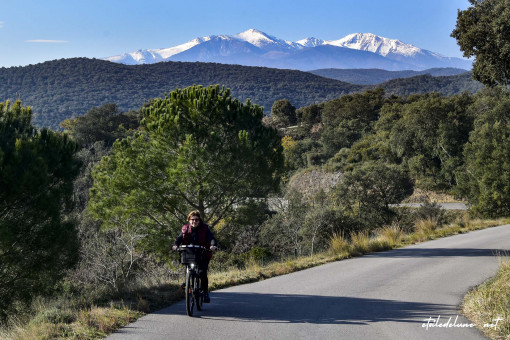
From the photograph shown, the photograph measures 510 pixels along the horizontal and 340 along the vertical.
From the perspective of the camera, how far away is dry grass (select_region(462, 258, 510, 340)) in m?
5.70

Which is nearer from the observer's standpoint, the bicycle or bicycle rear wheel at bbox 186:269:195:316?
bicycle rear wheel at bbox 186:269:195:316

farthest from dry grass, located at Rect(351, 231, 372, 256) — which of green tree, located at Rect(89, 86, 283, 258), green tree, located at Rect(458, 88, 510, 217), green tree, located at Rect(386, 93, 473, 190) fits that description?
green tree, located at Rect(386, 93, 473, 190)

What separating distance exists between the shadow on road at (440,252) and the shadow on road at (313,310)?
6048 millimetres

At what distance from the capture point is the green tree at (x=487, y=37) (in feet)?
35.6

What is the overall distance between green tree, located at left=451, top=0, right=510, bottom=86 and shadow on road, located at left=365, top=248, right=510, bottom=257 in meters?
4.64

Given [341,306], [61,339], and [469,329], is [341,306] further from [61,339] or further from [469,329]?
[61,339]

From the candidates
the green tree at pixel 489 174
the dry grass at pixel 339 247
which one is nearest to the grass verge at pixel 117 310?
the dry grass at pixel 339 247

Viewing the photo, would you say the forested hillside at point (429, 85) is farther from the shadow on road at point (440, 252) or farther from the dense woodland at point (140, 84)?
the shadow on road at point (440, 252)

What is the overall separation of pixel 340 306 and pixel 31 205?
7.03m

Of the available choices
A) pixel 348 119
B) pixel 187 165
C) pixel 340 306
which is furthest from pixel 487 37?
pixel 348 119

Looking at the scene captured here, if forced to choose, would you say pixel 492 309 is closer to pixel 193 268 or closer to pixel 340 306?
pixel 340 306

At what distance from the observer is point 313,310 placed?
7.00 metres

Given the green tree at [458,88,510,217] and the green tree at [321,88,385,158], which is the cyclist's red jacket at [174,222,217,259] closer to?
the green tree at [458,88,510,217]

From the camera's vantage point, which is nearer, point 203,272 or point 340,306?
point 203,272
